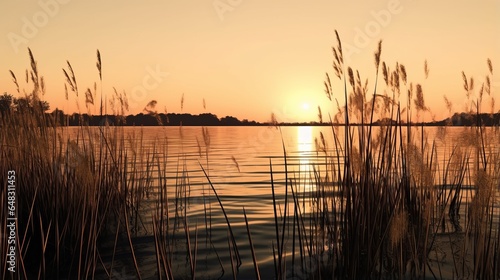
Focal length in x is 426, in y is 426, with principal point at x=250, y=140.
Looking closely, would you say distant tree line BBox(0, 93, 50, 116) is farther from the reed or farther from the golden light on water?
the golden light on water

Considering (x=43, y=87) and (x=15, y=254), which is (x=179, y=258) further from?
(x=43, y=87)

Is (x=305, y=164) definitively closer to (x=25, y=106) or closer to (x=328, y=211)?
(x=328, y=211)

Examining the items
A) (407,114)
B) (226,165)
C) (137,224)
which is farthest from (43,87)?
(226,165)

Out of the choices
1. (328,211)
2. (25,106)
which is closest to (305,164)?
(328,211)

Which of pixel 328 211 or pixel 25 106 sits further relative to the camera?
pixel 25 106

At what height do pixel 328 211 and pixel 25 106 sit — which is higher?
pixel 25 106

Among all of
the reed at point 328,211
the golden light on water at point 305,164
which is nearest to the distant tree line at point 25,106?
the reed at point 328,211

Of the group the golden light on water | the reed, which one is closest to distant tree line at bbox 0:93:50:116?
the reed

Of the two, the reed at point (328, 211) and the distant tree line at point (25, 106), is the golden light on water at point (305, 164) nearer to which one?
the reed at point (328, 211)

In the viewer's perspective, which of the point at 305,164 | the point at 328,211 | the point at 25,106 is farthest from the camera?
the point at 305,164

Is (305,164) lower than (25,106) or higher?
lower

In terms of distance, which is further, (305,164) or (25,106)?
(305,164)

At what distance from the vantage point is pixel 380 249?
129 inches

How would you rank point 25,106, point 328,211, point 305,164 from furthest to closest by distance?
1. point 305,164
2. point 25,106
3. point 328,211
